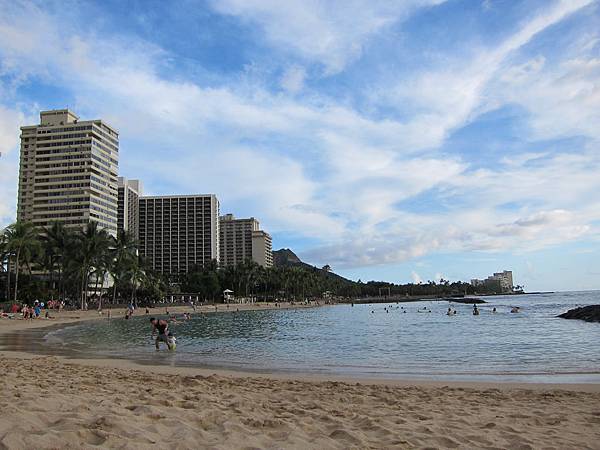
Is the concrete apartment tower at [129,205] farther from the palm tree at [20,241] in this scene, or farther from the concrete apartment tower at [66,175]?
Result: the palm tree at [20,241]

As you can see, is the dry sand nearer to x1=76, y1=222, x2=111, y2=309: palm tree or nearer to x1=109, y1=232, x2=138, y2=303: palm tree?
x1=76, y1=222, x2=111, y2=309: palm tree

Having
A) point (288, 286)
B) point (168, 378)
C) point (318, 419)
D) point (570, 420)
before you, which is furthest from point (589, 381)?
point (288, 286)

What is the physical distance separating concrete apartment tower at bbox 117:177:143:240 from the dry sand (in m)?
156

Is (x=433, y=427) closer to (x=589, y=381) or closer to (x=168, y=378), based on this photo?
(x=168, y=378)

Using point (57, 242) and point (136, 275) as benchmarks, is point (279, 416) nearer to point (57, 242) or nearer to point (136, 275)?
point (57, 242)

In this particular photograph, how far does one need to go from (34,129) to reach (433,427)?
147m

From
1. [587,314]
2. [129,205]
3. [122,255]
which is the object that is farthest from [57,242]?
[129,205]

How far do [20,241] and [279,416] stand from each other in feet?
194

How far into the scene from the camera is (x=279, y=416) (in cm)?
677

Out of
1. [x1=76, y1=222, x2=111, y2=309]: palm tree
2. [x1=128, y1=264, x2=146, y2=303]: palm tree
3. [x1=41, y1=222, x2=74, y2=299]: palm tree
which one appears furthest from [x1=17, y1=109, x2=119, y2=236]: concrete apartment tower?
[x1=76, y1=222, x2=111, y2=309]: palm tree

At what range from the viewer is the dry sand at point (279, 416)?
5129 mm

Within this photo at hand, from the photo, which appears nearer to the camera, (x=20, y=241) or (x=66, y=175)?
(x=20, y=241)

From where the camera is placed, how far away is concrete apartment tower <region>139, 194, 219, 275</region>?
17912 cm

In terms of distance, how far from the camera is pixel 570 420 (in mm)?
7156
